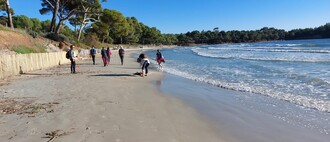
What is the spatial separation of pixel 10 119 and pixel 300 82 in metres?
11.2

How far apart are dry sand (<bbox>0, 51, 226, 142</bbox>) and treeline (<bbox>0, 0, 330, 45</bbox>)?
2356 cm

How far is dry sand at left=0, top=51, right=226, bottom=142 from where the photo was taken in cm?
582

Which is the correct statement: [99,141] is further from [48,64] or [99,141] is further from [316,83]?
[48,64]

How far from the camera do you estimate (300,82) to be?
44.0ft

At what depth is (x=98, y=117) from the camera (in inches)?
281

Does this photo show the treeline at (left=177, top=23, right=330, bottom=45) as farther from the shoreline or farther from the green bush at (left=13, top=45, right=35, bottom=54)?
the shoreline

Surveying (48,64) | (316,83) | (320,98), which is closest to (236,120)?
(320,98)

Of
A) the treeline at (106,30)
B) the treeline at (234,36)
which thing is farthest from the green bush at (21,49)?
the treeline at (234,36)

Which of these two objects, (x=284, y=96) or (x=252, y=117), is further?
(x=284, y=96)

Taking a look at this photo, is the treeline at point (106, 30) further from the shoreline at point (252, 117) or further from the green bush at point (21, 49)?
the shoreline at point (252, 117)

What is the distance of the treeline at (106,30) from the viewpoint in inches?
1666

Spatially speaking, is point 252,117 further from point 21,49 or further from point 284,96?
point 21,49

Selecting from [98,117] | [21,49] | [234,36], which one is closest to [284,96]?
[98,117]

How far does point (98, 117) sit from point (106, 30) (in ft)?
192
